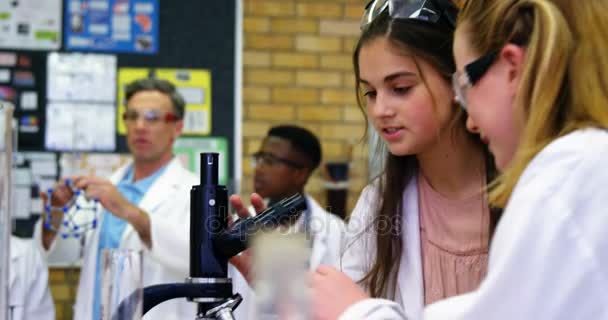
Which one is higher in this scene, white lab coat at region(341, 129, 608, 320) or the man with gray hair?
white lab coat at region(341, 129, 608, 320)

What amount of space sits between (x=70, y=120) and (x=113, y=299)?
2926 millimetres

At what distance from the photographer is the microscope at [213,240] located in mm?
1229

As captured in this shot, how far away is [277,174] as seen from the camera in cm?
375

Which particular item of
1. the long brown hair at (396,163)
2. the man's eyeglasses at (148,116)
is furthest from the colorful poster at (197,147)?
the long brown hair at (396,163)

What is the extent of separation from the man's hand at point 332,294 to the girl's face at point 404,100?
19.4 inches

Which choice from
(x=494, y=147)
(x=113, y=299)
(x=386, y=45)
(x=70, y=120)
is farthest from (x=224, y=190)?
(x=70, y=120)

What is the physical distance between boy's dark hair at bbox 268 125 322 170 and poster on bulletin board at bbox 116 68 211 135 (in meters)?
0.41

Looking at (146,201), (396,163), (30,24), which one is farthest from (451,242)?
(30,24)

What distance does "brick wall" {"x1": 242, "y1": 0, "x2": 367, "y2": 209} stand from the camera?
409 cm

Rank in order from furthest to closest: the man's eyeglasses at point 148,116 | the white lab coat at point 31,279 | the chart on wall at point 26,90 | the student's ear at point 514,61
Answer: the chart on wall at point 26,90
the man's eyeglasses at point 148,116
the white lab coat at point 31,279
the student's ear at point 514,61

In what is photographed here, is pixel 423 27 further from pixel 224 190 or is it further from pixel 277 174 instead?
pixel 277 174

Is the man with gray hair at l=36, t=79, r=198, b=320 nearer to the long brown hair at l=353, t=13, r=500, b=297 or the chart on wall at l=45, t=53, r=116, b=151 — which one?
the chart on wall at l=45, t=53, r=116, b=151

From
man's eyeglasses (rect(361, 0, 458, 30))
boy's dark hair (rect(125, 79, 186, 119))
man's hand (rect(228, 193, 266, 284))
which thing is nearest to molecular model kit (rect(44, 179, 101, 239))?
boy's dark hair (rect(125, 79, 186, 119))

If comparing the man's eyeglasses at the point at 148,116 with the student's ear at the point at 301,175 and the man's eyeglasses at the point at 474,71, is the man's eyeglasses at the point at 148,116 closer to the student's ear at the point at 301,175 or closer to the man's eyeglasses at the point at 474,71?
the student's ear at the point at 301,175
